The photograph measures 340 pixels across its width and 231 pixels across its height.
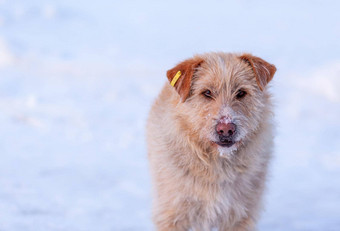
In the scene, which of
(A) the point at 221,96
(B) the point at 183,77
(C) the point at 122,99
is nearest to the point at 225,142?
(A) the point at 221,96

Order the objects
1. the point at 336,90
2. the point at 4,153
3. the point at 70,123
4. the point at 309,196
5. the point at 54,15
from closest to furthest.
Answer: the point at 309,196 < the point at 4,153 < the point at 70,123 < the point at 336,90 < the point at 54,15

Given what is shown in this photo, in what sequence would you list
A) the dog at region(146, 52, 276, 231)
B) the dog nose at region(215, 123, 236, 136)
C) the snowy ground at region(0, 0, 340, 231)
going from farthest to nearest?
the snowy ground at region(0, 0, 340, 231), the dog at region(146, 52, 276, 231), the dog nose at region(215, 123, 236, 136)

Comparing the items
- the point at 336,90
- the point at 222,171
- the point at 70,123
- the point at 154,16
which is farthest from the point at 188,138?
the point at 154,16

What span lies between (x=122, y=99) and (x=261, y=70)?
24.1ft

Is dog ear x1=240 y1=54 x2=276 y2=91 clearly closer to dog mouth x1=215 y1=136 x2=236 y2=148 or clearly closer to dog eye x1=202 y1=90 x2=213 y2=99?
dog eye x1=202 y1=90 x2=213 y2=99

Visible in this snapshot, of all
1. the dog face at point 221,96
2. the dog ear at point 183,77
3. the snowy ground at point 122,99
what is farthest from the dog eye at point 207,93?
the snowy ground at point 122,99

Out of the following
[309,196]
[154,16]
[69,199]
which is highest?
[154,16]

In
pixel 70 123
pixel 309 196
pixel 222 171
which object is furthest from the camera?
pixel 70 123

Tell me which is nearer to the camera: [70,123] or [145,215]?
[145,215]

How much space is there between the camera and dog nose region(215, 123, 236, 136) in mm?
3939

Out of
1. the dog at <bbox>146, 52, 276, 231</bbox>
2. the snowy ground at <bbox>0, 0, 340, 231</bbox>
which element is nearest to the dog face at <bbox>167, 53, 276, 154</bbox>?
the dog at <bbox>146, 52, 276, 231</bbox>

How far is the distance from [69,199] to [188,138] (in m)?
2.61

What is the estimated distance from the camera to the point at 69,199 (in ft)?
21.1

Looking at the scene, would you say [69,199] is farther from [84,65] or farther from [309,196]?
[84,65]
